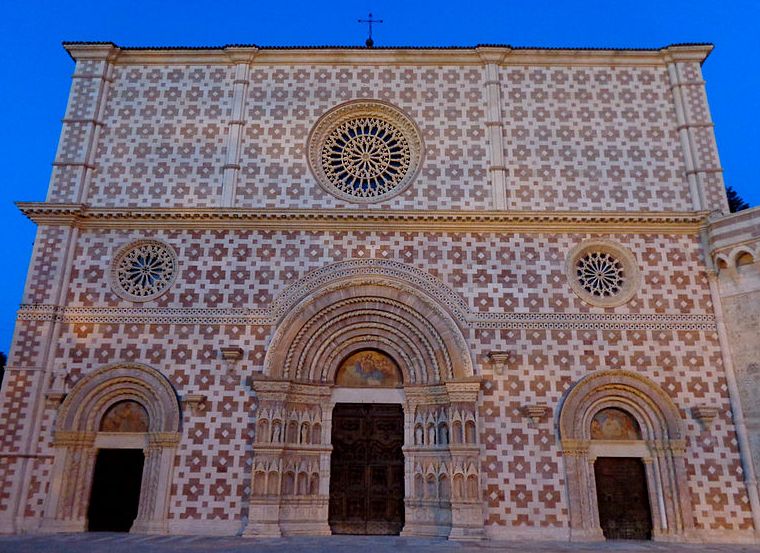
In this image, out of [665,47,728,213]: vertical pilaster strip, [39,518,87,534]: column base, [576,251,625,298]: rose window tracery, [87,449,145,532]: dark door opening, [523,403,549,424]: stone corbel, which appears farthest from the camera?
[665,47,728,213]: vertical pilaster strip

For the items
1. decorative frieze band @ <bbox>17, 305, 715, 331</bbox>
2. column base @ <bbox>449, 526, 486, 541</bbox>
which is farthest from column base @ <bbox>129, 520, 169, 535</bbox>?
column base @ <bbox>449, 526, 486, 541</bbox>

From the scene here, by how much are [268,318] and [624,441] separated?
361 inches

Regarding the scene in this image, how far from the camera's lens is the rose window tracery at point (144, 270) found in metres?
14.8

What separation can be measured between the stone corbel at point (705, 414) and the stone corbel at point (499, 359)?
4.53m

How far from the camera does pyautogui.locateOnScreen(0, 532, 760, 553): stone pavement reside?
34.6 ft

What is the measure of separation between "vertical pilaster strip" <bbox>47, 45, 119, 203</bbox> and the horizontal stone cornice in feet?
2.52

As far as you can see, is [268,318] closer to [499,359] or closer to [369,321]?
[369,321]

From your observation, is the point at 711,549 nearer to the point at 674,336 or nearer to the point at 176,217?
the point at 674,336

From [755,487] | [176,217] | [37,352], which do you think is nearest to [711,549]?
[755,487]

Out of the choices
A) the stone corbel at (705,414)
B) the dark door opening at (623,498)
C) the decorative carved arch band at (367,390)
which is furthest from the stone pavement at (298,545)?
the stone corbel at (705,414)

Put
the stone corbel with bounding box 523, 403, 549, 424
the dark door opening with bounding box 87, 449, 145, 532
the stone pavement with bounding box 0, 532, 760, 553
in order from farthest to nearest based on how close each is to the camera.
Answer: the stone corbel with bounding box 523, 403, 549, 424
the dark door opening with bounding box 87, 449, 145, 532
the stone pavement with bounding box 0, 532, 760, 553

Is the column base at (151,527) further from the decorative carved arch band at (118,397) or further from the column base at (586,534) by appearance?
the column base at (586,534)

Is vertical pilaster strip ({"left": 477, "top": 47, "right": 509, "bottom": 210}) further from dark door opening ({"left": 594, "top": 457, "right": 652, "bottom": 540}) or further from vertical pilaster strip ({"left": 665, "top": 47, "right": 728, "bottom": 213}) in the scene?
dark door opening ({"left": 594, "top": 457, "right": 652, "bottom": 540})

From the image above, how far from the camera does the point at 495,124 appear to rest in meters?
16.1
